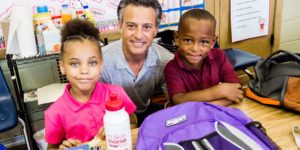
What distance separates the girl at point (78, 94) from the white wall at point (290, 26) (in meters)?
2.80

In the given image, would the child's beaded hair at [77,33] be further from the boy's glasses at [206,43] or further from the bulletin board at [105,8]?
the bulletin board at [105,8]

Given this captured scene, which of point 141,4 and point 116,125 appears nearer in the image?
point 116,125

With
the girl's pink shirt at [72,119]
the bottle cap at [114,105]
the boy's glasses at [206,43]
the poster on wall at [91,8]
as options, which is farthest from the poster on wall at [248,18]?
the bottle cap at [114,105]

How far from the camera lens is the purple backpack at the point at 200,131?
819 mm

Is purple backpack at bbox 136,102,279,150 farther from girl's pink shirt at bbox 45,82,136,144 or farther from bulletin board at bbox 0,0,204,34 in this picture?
bulletin board at bbox 0,0,204,34

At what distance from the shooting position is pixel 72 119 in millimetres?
1106

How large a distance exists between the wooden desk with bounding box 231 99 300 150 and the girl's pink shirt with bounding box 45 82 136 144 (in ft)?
1.89

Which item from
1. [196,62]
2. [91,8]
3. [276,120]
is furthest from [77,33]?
[91,8]

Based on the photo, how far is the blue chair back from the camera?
72.9 inches

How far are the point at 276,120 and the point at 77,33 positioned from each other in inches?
32.1

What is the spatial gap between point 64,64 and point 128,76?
51 centimetres

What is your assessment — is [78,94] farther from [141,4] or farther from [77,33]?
[141,4]

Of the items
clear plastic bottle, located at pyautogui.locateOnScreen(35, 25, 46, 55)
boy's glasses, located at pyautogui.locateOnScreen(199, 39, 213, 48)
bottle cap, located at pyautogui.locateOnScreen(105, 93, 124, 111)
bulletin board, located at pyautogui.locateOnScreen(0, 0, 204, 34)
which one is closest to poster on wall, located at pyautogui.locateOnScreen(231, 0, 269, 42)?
bulletin board, located at pyautogui.locateOnScreen(0, 0, 204, 34)

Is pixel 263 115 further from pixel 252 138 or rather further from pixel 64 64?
pixel 64 64
